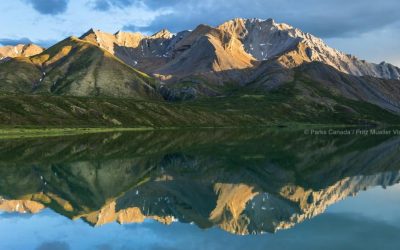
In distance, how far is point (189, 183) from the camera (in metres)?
77.1

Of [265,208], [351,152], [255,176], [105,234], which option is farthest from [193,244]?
[351,152]

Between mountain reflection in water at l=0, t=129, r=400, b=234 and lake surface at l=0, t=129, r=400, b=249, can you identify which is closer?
lake surface at l=0, t=129, r=400, b=249

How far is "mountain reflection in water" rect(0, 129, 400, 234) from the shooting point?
53969 mm

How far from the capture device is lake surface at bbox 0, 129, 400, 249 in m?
42.9

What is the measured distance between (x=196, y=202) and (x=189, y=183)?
15.1m

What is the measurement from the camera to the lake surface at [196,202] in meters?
42.9

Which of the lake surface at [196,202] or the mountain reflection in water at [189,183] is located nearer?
the lake surface at [196,202]

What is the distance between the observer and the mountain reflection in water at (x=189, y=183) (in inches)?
2125

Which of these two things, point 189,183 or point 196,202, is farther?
point 189,183

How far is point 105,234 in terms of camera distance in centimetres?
4412

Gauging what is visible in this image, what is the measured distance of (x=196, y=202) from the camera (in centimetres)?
6203

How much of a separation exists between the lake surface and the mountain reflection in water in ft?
0.62

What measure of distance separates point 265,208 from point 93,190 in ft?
94.3

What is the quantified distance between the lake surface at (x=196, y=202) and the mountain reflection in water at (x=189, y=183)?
0.19 m
